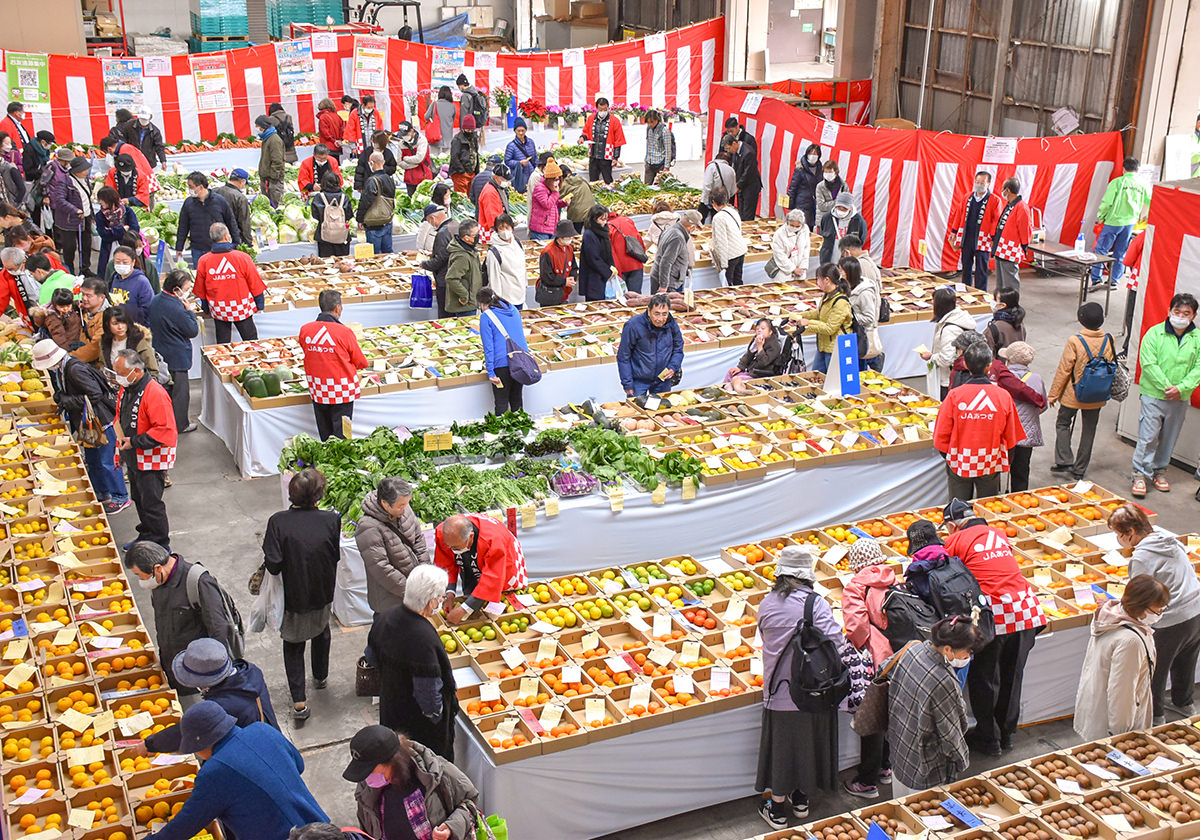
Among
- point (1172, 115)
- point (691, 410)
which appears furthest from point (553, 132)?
point (691, 410)

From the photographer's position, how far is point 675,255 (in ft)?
36.0

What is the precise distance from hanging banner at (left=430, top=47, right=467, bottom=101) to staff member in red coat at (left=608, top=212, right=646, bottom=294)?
36.0ft

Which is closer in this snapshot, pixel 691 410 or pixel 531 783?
pixel 531 783

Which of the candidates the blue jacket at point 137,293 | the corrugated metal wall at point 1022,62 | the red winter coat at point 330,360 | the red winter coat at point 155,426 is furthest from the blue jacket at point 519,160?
the red winter coat at point 155,426

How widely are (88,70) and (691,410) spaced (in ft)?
48.8

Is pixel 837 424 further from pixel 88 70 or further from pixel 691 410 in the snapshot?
pixel 88 70

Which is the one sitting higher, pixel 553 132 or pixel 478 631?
pixel 553 132

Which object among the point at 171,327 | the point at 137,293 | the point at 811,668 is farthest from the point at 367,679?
the point at 137,293

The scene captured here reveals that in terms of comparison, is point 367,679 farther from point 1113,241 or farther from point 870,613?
point 1113,241

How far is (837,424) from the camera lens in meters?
9.01

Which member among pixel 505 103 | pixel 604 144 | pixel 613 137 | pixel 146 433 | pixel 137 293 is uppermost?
pixel 505 103

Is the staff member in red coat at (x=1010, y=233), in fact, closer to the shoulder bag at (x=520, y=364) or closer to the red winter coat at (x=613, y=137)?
the shoulder bag at (x=520, y=364)

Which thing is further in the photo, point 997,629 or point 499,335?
point 499,335

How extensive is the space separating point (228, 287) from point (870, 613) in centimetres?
712
